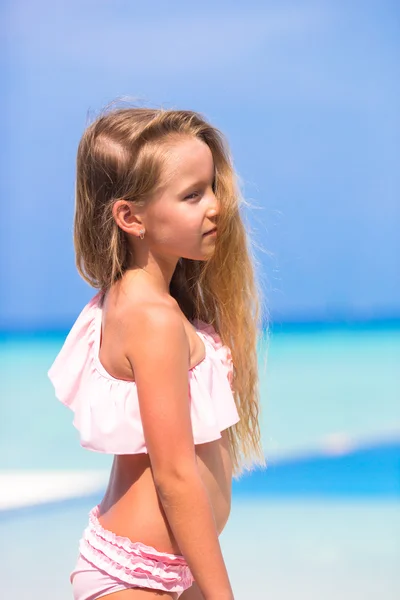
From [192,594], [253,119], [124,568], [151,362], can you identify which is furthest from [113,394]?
[253,119]

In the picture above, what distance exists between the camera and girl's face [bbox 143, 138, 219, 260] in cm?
119

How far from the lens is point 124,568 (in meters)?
1.16

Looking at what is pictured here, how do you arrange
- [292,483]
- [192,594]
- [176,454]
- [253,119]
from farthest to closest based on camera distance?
1. [253,119]
2. [292,483]
3. [192,594]
4. [176,454]

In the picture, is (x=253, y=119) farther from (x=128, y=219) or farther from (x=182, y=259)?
(x=128, y=219)

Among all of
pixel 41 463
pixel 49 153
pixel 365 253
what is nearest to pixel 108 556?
pixel 41 463

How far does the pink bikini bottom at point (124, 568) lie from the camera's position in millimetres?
1153

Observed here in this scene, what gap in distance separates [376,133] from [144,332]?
616cm

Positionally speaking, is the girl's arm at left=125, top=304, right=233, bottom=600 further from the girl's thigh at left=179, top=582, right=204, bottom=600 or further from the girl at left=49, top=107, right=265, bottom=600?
the girl's thigh at left=179, top=582, right=204, bottom=600

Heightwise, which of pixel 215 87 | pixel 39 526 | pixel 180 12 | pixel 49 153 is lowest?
pixel 39 526

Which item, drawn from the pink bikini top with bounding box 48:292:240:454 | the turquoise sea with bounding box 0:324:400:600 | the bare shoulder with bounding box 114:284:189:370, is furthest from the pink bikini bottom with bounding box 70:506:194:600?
the turquoise sea with bounding box 0:324:400:600

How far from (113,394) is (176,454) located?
0.13m

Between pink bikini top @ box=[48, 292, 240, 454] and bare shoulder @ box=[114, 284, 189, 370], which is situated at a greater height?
bare shoulder @ box=[114, 284, 189, 370]

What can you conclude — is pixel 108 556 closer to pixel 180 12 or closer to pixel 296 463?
pixel 296 463

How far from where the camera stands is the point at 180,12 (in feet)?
20.9
